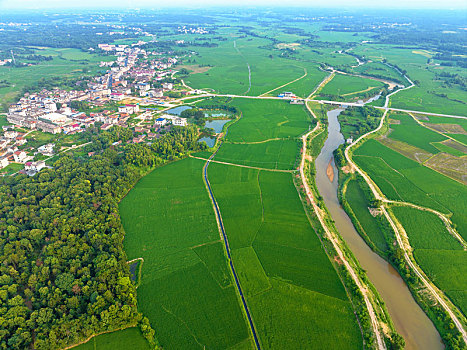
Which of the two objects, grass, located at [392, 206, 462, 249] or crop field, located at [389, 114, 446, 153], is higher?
crop field, located at [389, 114, 446, 153]

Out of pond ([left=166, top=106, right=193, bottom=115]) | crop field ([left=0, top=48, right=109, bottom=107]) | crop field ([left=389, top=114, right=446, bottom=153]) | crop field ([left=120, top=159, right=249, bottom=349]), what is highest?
crop field ([left=389, top=114, right=446, bottom=153])

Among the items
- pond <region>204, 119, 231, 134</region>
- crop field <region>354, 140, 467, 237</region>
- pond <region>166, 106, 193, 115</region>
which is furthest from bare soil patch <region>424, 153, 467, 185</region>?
pond <region>166, 106, 193, 115</region>

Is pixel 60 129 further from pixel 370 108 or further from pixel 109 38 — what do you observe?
pixel 109 38

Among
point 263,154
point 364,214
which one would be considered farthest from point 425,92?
point 364,214

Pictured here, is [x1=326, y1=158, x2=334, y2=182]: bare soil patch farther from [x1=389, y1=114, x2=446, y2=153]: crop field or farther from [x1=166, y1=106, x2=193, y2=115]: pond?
[x1=166, y1=106, x2=193, y2=115]: pond

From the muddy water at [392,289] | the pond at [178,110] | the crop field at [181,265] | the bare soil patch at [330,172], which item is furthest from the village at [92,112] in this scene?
the muddy water at [392,289]
